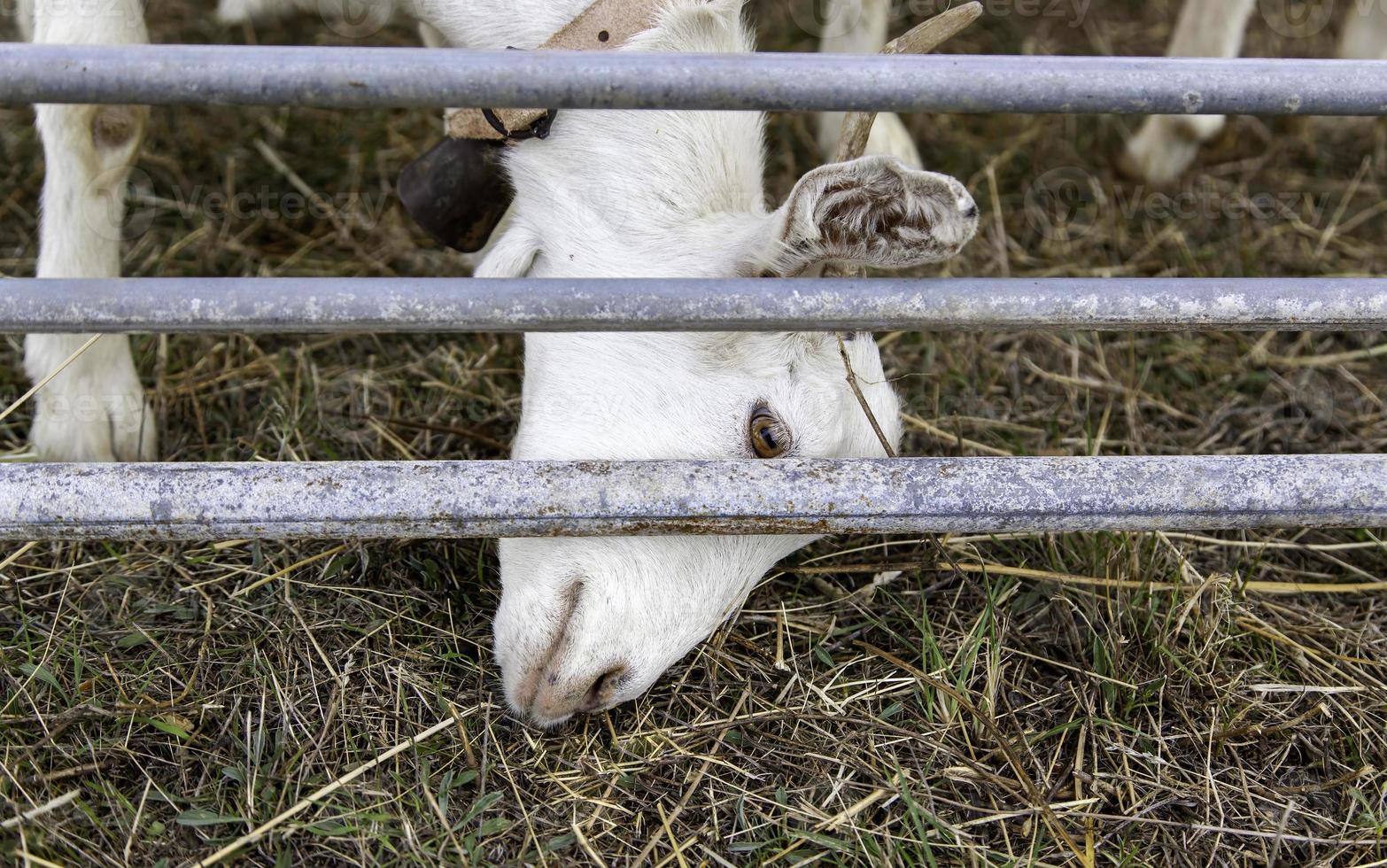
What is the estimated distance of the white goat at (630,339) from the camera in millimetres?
2090

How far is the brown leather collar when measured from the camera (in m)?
2.35

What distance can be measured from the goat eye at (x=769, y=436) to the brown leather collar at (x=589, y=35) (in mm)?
785

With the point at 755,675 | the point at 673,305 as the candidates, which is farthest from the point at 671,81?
the point at 755,675

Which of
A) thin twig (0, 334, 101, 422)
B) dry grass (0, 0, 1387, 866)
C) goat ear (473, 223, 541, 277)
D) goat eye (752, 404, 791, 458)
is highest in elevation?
goat ear (473, 223, 541, 277)

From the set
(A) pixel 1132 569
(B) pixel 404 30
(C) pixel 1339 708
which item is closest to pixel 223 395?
(B) pixel 404 30

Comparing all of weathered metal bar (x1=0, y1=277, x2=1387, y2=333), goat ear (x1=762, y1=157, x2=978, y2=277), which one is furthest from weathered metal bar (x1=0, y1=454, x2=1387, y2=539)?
goat ear (x1=762, y1=157, x2=978, y2=277)

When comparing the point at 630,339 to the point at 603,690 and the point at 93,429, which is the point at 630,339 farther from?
the point at 93,429

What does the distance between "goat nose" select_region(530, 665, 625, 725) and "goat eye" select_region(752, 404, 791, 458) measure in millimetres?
496

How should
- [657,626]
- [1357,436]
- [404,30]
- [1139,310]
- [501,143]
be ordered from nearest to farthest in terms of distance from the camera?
[1139,310] < [657,626] < [501,143] < [1357,436] < [404,30]

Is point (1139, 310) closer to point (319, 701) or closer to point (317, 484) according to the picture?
point (317, 484)

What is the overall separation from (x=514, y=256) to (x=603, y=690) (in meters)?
0.98

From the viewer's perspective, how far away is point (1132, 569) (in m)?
2.59

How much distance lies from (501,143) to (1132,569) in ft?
5.67

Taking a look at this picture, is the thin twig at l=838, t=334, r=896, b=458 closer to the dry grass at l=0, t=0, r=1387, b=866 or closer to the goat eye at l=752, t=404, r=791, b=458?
the goat eye at l=752, t=404, r=791, b=458
